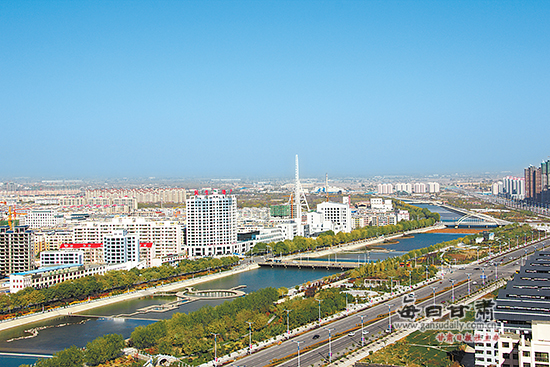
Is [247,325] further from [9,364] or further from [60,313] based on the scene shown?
[60,313]

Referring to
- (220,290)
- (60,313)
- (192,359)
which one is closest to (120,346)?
(192,359)

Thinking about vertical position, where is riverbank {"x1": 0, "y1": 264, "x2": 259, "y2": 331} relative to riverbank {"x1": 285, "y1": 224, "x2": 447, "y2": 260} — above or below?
below

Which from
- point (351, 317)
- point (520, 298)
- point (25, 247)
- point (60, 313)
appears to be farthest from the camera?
point (25, 247)

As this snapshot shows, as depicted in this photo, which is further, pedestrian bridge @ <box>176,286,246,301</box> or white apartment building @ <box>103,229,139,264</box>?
white apartment building @ <box>103,229,139,264</box>

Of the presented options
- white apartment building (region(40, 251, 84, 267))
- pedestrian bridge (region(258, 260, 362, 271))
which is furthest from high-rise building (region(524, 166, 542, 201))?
white apartment building (region(40, 251, 84, 267))

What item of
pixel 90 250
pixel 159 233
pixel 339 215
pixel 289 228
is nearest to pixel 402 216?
pixel 339 215

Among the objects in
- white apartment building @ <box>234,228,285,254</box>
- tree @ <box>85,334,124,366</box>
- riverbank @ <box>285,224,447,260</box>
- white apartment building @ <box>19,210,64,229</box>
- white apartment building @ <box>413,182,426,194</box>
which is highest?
white apartment building @ <box>413,182,426,194</box>

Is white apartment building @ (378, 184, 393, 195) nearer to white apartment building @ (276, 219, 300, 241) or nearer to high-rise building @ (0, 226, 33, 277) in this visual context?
white apartment building @ (276, 219, 300, 241)
